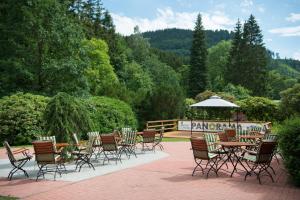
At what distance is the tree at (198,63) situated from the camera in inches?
2344

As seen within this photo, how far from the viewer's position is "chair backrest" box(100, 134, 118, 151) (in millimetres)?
13180

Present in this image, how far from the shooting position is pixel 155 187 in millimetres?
9188

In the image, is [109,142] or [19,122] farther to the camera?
[19,122]

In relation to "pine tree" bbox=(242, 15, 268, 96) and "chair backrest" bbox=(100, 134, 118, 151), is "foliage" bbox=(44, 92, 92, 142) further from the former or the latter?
"pine tree" bbox=(242, 15, 268, 96)

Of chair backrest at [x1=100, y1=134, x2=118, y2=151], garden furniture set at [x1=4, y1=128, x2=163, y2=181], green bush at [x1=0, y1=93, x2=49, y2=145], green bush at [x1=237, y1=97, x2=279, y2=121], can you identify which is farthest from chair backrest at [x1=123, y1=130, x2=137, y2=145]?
green bush at [x1=237, y1=97, x2=279, y2=121]

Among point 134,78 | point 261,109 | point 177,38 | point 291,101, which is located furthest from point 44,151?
point 177,38

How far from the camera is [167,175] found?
10.9 meters

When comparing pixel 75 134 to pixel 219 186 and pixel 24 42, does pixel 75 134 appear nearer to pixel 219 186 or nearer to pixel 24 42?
pixel 219 186

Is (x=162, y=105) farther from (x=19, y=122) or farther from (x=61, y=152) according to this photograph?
(x=61, y=152)

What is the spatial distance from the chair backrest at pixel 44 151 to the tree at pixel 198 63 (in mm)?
49535

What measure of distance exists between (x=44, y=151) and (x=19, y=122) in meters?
10.5

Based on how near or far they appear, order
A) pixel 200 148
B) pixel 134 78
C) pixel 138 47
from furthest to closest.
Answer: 1. pixel 138 47
2. pixel 134 78
3. pixel 200 148

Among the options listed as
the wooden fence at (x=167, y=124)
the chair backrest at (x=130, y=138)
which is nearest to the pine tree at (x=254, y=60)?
the wooden fence at (x=167, y=124)

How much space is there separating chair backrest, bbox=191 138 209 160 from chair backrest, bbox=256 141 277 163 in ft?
4.40
